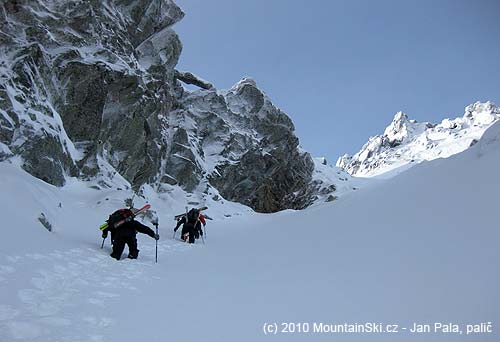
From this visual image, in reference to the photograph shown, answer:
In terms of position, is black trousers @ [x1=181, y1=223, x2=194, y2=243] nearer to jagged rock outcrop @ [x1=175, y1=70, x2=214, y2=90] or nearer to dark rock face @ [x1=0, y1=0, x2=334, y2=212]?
dark rock face @ [x1=0, y1=0, x2=334, y2=212]

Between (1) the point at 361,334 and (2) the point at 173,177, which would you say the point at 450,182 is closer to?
(1) the point at 361,334

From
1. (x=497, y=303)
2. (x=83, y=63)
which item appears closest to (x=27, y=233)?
(x=497, y=303)

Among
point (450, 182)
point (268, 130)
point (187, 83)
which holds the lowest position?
point (450, 182)

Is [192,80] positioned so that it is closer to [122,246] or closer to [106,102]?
[106,102]

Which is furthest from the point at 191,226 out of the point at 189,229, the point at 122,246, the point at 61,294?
the point at 61,294

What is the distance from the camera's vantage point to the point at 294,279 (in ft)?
20.8

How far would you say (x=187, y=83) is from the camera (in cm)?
6325

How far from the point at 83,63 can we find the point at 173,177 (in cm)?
1717

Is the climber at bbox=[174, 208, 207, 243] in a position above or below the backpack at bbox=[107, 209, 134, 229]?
above

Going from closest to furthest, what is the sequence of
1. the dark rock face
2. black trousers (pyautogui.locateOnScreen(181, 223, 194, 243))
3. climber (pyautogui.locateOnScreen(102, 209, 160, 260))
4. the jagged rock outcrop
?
climber (pyautogui.locateOnScreen(102, 209, 160, 260)) < black trousers (pyautogui.locateOnScreen(181, 223, 194, 243)) < the dark rock face < the jagged rock outcrop

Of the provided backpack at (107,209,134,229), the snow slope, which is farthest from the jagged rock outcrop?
the snow slope

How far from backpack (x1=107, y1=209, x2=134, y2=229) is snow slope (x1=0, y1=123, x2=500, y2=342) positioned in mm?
785

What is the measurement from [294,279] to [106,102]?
2818cm

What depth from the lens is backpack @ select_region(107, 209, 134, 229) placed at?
33.5 ft
